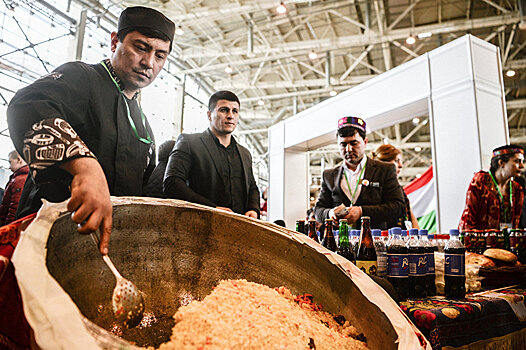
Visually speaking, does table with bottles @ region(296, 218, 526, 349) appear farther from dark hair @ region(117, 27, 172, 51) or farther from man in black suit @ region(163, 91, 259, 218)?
dark hair @ region(117, 27, 172, 51)

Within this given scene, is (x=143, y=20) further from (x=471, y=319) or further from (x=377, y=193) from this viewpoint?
(x=377, y=193)

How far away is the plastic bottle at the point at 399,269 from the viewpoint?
3.73ft

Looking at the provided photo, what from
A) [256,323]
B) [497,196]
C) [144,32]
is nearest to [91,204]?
[256,323]

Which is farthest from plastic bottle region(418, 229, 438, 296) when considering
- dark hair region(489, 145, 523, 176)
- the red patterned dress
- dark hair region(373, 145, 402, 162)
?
dark hair region(373, 145, 402, 162)

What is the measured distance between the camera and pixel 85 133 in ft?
3.25

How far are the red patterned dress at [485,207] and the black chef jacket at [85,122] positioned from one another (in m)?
2.45

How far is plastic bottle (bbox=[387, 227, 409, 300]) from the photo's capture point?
114 cm

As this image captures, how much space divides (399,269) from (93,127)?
1053 millimetres

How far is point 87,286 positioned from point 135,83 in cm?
69

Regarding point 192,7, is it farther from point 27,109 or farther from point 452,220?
point 27,109

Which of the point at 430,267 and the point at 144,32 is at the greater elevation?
the point at 144,32

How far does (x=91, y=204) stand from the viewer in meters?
0.56

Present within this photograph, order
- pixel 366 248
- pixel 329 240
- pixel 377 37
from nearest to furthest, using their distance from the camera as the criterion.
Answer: pixel 366 248
pixel 329 240
pixel 377 37

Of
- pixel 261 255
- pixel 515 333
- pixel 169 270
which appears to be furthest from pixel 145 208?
pixel 515 333
